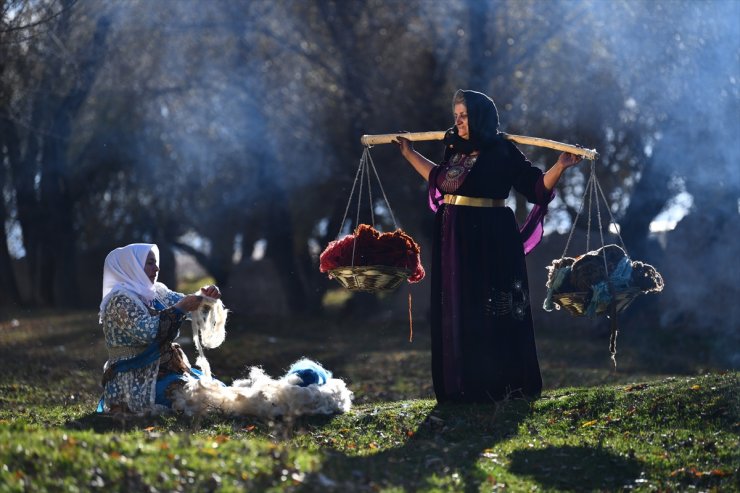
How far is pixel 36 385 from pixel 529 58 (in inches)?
446

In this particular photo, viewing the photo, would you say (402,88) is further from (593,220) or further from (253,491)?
(253,491)

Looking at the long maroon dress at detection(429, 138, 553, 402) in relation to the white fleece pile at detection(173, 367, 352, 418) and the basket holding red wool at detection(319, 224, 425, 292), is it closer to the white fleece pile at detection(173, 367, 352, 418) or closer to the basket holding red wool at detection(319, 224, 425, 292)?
the basket holding red wool at detection(319, 224, 425, 292)

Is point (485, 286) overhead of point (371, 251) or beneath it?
beneath

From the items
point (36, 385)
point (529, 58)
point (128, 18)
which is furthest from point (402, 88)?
point (36, 385)

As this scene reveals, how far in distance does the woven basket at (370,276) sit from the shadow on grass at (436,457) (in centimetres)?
105

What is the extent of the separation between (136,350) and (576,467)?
3.71m

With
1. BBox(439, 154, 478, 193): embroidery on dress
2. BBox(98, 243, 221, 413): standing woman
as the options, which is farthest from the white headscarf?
BBox(439, 154, 478, 193): embroidery on dress

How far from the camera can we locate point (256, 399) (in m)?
8.50

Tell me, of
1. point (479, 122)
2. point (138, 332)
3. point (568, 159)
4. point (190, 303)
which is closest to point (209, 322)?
point (190, 303)

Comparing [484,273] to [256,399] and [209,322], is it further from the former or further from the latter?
[209,322]

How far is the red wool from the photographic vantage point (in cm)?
845

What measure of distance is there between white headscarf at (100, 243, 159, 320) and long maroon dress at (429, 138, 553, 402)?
2403mm

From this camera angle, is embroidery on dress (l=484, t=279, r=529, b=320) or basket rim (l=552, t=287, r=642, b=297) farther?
embroidery on dress (l=484, t=279, r=529, b=320)

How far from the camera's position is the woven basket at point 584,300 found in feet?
26.8
